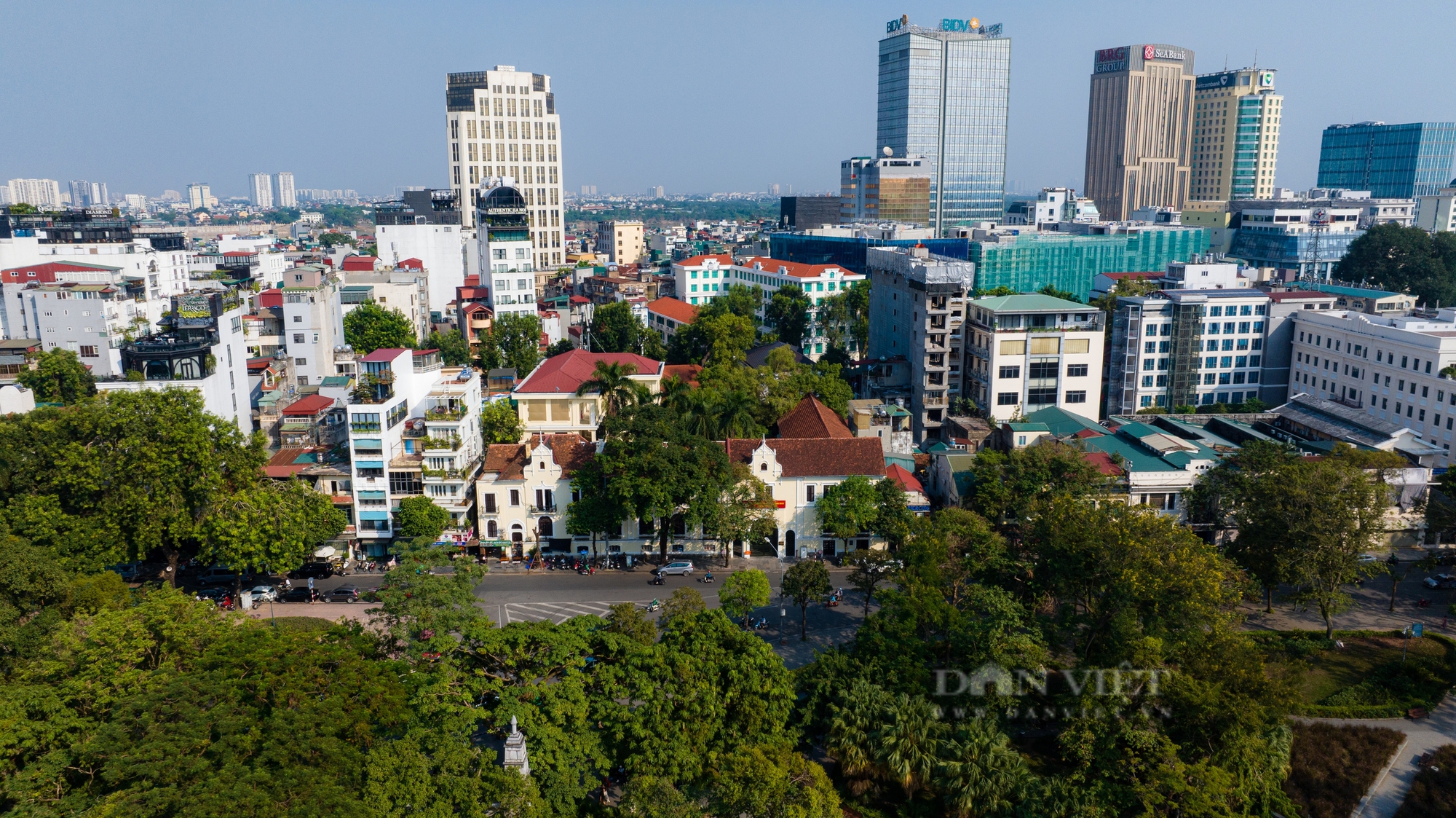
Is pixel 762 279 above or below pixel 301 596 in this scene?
above

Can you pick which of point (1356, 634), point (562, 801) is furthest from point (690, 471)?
point (1356, 634)

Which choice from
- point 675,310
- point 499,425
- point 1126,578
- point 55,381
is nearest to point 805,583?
point 1126,578

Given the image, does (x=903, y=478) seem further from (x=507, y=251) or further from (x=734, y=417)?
(x=507, y=251)

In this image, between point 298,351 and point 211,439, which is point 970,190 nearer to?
point 298,351

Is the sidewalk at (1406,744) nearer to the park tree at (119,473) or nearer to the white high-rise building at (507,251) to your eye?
the park tree at (119,473)

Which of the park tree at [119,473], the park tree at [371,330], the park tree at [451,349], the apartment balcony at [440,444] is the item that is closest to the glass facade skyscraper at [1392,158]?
the park tree at [451,349]

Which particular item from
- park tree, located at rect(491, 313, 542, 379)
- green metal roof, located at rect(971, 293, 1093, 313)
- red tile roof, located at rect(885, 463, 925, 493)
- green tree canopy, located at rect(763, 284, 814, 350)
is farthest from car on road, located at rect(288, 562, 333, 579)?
green tree canopy, located at rect(763, 284, 814, 350)
